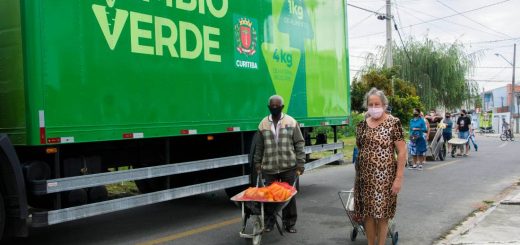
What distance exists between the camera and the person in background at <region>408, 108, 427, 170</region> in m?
14.2

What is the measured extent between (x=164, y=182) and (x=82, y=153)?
4.08 ft

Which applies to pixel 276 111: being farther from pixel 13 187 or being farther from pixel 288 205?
pixel 13 187

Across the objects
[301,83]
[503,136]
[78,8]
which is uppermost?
Answer: [78,8]

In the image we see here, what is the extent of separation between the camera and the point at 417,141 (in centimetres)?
1424

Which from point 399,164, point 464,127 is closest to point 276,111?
point 399,164

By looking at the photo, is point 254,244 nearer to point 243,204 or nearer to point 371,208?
point 243,204

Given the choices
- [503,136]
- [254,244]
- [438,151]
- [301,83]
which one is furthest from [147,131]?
[503,136]

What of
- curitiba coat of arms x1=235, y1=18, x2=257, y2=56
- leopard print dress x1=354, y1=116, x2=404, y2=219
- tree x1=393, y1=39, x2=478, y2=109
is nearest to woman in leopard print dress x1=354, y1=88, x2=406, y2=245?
leopard print dress x1=354, y1=116, x2=404, y2=219

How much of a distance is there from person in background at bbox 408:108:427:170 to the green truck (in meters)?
6.15

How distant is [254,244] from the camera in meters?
5.55

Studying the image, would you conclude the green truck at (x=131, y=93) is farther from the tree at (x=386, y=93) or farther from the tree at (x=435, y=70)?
the tree at (x=435, y=70)

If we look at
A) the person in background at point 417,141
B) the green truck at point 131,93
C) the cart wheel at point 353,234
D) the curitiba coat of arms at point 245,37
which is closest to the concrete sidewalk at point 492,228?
the cart wheel at point 353,234

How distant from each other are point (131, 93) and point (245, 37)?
239 cm

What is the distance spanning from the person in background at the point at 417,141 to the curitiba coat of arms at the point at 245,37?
784cm
